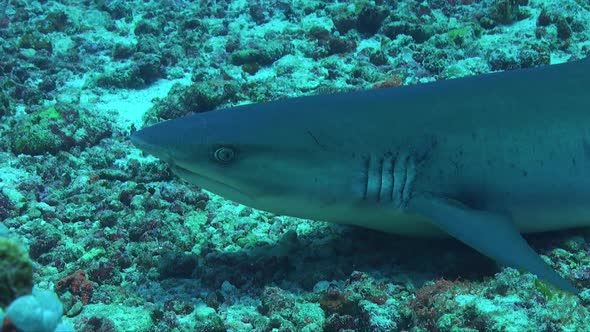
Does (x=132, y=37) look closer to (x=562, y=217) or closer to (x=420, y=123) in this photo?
(x=420, y=123)

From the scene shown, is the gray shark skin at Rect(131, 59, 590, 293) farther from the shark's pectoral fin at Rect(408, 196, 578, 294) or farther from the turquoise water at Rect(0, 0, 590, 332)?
the turquoise water at Rect(0, 0, 590, 332)

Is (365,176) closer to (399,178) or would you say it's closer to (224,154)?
(399,178)

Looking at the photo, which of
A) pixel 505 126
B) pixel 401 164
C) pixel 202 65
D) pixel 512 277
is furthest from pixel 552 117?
pixel 202 65

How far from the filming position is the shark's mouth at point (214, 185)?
3.36 metres

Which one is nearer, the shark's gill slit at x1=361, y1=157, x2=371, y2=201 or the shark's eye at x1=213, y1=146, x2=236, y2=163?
the shark's eye at x1=213, y1=146, x2=236, y2=163

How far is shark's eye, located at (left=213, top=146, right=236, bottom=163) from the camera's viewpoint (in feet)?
10.8

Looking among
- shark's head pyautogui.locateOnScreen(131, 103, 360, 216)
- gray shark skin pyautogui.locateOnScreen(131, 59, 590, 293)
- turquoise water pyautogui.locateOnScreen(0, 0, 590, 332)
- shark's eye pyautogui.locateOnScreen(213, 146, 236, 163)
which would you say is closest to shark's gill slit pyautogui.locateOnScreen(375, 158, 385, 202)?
gray shark skin pyautogui.locateOnScreen(131, 59, 590, 293)

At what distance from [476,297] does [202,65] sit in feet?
17.9

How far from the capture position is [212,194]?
15.6 ft

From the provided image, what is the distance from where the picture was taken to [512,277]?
279 centimetres

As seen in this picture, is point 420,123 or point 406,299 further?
point 420,123

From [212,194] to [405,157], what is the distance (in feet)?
6.23

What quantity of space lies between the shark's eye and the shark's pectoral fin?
3.54ft

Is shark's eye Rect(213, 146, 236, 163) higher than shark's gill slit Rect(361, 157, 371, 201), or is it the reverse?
shark's eye Rect(213, 146, 236, 163)
